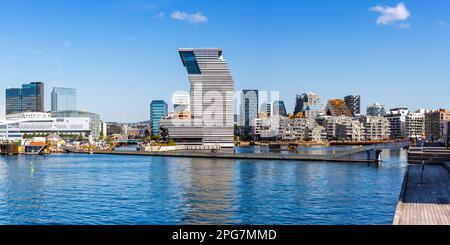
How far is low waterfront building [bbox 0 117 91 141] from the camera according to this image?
14282 cm

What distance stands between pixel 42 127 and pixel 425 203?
494 feet

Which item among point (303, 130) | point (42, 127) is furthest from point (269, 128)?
point (42, 127)

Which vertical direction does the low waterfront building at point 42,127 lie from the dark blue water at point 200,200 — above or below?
above

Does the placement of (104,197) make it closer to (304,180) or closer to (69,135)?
(304,180)

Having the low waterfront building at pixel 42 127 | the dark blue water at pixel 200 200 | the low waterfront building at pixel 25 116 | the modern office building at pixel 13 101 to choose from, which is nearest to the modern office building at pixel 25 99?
the modern office building at pixel 13 101

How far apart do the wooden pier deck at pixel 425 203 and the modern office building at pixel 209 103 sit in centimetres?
10289

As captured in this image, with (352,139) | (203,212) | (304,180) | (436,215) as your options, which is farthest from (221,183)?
(352,139)

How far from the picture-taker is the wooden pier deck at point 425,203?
16.4 metres

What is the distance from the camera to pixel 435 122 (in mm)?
170000

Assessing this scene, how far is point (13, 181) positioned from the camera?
37781 mm

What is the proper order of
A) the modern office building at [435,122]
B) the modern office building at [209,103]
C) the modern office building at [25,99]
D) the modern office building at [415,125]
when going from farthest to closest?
1. the modern office building at [25,99]
2. the modern office building at [415,125]
3. the modern office building at [435,122]
4. the modern office building at [209,103]

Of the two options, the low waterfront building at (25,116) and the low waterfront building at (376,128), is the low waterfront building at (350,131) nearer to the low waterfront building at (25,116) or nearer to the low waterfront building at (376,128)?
the low waterfront building at (376,128)

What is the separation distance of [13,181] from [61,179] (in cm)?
373

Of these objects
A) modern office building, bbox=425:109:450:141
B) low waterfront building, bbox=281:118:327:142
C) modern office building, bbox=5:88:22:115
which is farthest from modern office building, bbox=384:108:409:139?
modern office building, bbox=5:88:22:115
